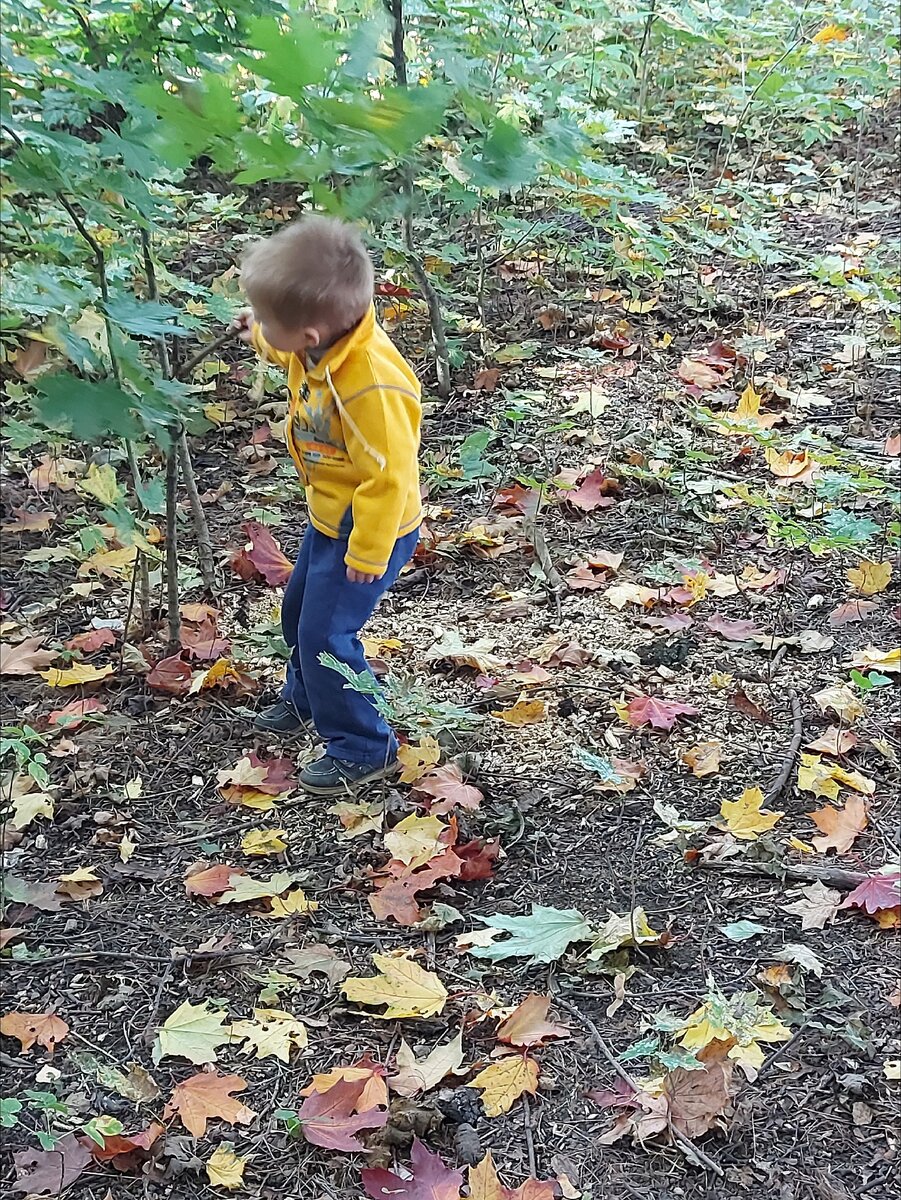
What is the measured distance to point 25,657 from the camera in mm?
3064

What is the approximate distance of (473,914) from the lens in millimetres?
2309

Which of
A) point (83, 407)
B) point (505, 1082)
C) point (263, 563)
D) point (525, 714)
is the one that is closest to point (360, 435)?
point (83, 407)

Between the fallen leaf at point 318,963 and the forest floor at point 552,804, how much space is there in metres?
0.01

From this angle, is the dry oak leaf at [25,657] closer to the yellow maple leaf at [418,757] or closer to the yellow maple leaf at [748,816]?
the yellow maple leaf at [418,757]

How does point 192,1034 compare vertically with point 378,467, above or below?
below

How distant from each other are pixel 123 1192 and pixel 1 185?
178 centimetres

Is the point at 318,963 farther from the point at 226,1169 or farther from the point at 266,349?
the point at 266,349

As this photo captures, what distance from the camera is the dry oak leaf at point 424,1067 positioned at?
1929 mm

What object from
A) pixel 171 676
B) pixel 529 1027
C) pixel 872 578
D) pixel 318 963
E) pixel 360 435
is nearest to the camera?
pixel 529 1027

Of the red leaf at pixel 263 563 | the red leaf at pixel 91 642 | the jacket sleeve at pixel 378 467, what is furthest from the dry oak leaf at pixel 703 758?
the red leaf at pixel 91 642

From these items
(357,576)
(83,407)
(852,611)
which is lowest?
(852,611)

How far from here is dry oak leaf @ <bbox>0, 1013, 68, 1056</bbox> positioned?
80.2 inches

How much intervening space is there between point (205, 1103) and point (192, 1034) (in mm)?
Result: 157

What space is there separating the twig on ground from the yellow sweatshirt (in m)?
1.00
